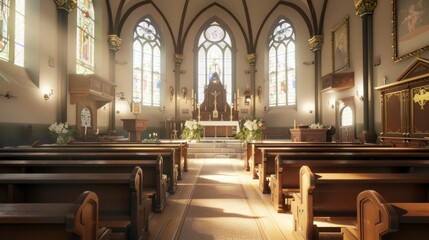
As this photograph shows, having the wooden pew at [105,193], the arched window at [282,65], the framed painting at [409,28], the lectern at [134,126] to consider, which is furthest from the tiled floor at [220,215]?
the arched window at [282,65]

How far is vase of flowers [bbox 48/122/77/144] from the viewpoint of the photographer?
404 inches

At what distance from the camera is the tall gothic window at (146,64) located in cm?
1898

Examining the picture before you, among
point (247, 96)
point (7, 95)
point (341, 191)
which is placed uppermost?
point (247, 96)

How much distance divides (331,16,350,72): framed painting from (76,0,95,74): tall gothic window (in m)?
12.6

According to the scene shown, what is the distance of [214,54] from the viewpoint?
21.6 meters

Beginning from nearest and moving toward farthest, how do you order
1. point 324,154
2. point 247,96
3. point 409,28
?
point 324,154 < point 409,28 < point 247,96

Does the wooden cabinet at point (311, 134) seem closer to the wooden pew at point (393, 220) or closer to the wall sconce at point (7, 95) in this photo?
the wall sconce at point (7, 95)

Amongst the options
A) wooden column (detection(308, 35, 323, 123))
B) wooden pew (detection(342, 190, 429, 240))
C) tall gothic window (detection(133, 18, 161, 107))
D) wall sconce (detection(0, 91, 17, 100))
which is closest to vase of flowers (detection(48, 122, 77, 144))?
wall sconce (detection(0, 91, 17, 100))

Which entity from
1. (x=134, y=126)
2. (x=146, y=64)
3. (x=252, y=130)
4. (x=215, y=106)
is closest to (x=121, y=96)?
(x=146, y=64)

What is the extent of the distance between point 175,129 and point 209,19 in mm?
8424

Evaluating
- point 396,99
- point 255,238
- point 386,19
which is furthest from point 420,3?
point 255,238

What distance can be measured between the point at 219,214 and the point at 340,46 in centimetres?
1314

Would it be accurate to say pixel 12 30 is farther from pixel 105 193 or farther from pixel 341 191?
Result: pixel 341 191

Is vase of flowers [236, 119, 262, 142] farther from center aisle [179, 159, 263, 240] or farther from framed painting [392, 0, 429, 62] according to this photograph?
framed painting [392, 0, 429, 62]
